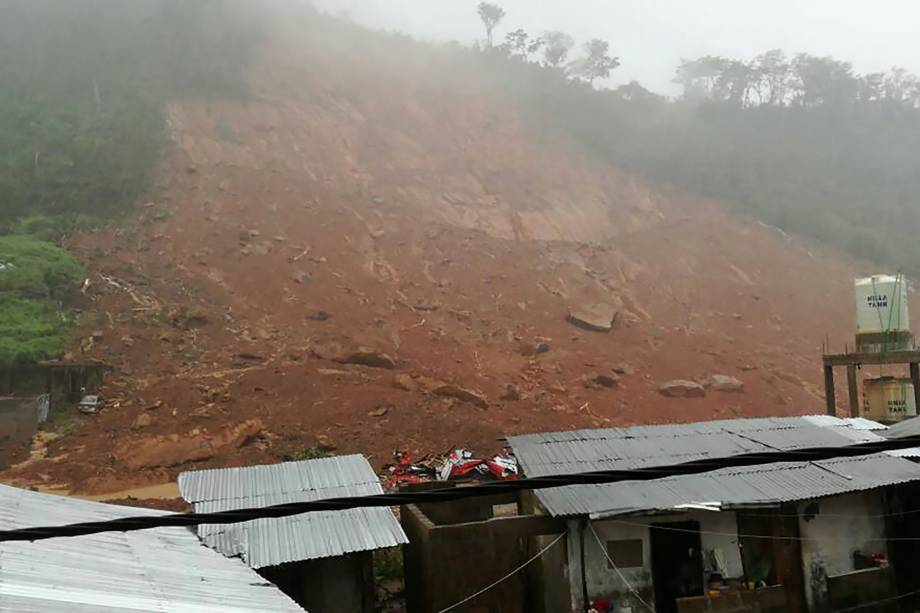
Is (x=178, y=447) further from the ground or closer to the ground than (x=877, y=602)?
further from the ground

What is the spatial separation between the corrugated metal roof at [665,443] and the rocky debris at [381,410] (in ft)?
24.6

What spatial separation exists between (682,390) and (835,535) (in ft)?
41.4

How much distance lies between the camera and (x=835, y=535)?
9711 mm

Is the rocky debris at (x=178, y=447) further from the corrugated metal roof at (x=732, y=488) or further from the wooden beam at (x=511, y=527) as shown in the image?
the corrugated metal roof at (x=732, y=488)

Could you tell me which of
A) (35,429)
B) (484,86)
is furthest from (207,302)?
(484,86)

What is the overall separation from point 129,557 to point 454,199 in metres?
30.2

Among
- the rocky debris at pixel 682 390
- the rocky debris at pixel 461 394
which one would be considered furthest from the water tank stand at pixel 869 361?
the rocky debris at pixel 461 394

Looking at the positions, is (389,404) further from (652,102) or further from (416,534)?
(652,102)

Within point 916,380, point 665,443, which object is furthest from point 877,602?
point 916,380

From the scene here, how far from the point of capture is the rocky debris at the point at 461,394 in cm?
1912

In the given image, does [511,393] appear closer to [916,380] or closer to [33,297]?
[916,380]

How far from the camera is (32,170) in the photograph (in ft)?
89.9

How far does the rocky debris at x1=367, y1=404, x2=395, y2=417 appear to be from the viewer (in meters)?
17.7

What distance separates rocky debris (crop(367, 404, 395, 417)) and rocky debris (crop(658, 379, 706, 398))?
983 centimetres
